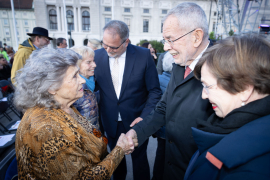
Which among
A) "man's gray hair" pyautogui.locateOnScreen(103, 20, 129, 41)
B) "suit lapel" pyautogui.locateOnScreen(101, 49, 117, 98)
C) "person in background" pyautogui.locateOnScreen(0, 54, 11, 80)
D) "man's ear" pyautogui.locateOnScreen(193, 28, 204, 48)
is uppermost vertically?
"man's gray hair" pyautogui.locateOnScreen(103, 20, 129, 41)

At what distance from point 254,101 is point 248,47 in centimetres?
27

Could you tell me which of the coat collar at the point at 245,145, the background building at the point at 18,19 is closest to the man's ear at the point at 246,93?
the coat collar at the point at 245,145

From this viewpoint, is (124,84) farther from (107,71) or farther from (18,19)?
(18,19)

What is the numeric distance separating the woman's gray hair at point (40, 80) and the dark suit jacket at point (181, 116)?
1.04m

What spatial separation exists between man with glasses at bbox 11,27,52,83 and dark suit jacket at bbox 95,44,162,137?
2.48m

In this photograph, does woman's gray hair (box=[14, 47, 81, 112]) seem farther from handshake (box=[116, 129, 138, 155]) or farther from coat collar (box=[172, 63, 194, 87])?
coat collar (box=[172, 63, 194, 87])

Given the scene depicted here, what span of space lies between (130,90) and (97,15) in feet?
120

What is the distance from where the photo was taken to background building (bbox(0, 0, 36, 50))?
43541mm

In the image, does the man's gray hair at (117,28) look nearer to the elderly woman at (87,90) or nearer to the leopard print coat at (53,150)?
the elderly woman at (87,90)

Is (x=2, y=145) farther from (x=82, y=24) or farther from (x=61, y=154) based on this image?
(x=82, y=24)

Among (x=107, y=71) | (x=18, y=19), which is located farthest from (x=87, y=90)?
(x=18, y=19)

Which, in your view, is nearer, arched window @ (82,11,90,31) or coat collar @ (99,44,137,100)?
coat collar @ (99,44,137,100)

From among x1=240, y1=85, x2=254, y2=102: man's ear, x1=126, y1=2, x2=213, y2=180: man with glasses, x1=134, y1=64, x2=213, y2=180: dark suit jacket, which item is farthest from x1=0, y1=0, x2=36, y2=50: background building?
x1=240, y1=85, x2=254, y2=102: man's ear

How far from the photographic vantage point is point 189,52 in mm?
1523
